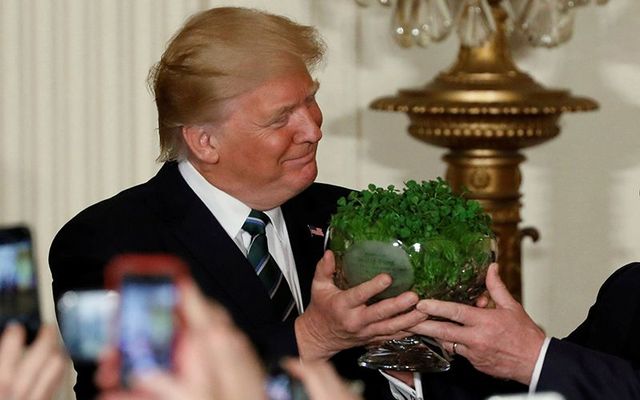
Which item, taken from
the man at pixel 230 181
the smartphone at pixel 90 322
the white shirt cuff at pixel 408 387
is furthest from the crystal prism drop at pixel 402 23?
the smartphone at pixel 90 322

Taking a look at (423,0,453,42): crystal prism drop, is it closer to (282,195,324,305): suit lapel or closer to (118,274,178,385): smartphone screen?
(282,195,324,305): suit lapel

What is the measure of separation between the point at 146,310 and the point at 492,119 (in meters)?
3.04

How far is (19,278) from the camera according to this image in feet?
3.34

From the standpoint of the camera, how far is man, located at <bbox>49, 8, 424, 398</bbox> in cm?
244

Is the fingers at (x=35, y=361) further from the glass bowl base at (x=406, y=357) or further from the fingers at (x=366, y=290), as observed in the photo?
the glass bowl base at (x=406, y=357)

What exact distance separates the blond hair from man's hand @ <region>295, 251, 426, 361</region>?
18.3 inches

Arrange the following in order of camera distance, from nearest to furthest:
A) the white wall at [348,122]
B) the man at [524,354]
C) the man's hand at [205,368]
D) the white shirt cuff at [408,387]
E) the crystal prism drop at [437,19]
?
the man's hand at [205,368]
the man at [524,354]
the white shirt cuff at [408,387]
the crystal prism drop at [437,19]
the white wall at [348,122]

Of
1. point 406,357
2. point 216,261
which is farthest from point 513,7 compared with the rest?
point 406,357

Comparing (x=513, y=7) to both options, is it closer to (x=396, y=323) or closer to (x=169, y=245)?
(x=169, y=245)

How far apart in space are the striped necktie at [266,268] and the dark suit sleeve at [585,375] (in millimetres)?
540

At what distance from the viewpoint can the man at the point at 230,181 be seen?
2441 millimetres

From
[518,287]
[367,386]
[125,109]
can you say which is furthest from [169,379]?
[125,109]

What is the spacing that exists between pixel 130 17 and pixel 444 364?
2854 millimetres

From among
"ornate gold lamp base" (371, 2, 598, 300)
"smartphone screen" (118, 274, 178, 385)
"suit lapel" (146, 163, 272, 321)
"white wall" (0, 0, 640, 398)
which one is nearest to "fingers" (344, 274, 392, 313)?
"suit lapel" (146, 163, 272, 321)
